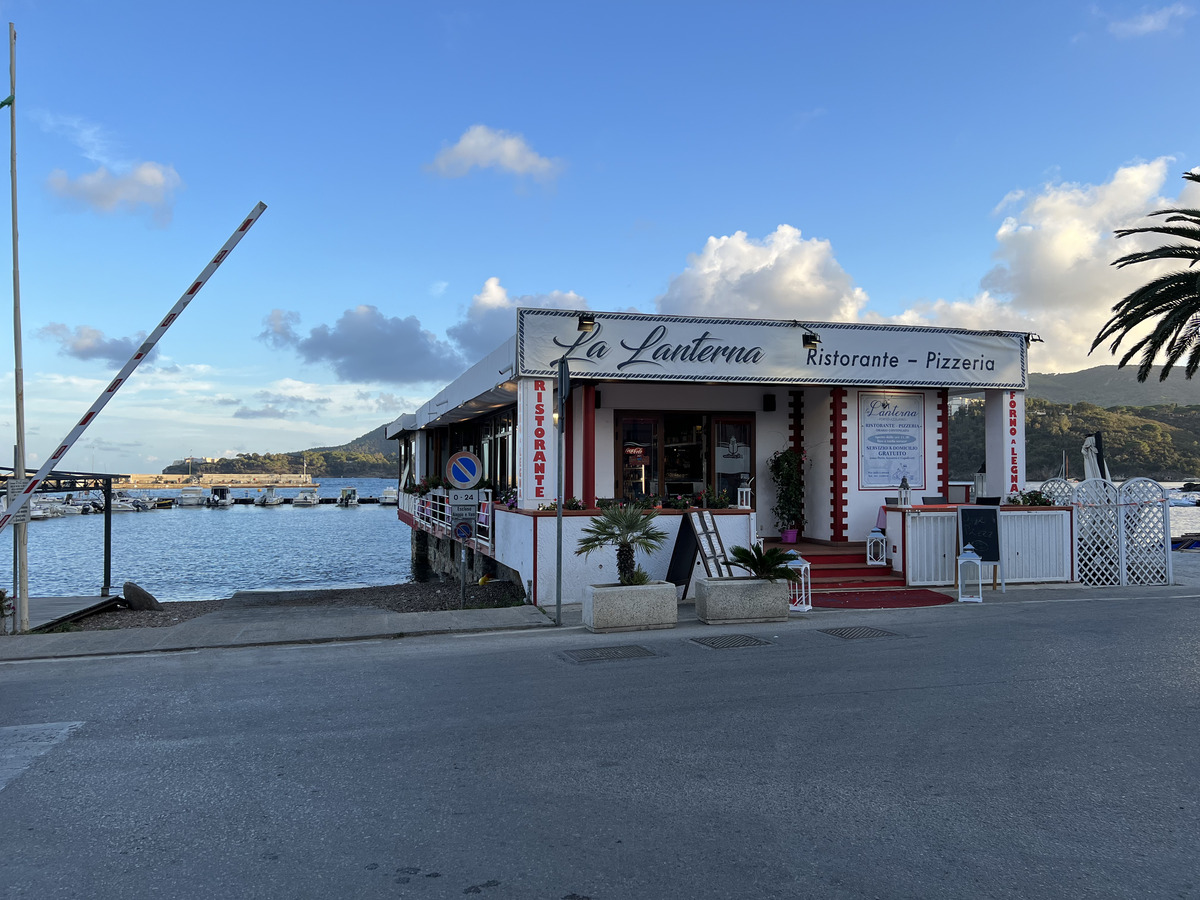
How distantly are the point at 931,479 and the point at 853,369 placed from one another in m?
3.32

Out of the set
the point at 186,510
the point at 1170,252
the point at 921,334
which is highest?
the point at 1170,252

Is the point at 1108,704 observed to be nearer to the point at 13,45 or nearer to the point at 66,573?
the point at 13,45

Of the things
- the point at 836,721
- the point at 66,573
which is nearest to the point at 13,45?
the point at 836,721

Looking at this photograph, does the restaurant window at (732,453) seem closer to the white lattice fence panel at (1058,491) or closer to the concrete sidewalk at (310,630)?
the concrete sidewalk at (310,630)

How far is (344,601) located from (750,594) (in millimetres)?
12395

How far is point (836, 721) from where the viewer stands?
20.9 ft

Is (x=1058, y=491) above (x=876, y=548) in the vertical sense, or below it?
above

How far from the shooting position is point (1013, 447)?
17.6 m

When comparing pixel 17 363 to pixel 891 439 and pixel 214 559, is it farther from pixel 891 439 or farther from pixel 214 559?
pixel 214 559

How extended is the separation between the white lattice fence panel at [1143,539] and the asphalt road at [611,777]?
7558 mm

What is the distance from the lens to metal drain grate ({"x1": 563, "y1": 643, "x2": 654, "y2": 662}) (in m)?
9.09

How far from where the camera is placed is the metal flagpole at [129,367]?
11.3 m

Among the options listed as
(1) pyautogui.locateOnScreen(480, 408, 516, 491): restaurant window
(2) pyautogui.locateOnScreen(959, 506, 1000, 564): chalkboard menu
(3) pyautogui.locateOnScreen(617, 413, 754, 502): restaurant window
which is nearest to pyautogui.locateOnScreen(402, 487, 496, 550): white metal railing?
(1) pyautogui.locateOnScreen(480, 408, 516, 491): restaurant window

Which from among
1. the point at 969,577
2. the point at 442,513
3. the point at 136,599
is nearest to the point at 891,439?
the point at 969,577
